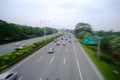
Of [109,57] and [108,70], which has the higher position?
[108,70]

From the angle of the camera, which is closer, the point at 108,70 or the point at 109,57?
the point at 108,70

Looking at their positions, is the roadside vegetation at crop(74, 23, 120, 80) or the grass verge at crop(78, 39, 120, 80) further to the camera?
the roadside vegetation at crop(74, 23, 120, 80)

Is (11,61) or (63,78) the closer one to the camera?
(63,78)

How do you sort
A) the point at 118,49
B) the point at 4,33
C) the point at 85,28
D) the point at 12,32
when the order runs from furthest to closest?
1. the point at 85,28
2. the point at 12,32
3. the point at 4,33
4. the point at 118,49

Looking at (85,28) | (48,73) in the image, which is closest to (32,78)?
(48,73)

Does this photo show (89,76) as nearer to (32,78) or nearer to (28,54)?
(32,78)

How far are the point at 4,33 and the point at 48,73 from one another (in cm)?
3466

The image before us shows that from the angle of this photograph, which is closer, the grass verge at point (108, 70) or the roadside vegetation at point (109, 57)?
the grass verge at point (108, 70)

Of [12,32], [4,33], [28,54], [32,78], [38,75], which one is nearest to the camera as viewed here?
[32,78]

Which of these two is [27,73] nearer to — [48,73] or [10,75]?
[48,73]

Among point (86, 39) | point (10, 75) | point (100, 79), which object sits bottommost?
point (100, 79)

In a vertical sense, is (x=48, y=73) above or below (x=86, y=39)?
below

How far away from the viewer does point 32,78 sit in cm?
1852

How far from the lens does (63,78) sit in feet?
62.2
